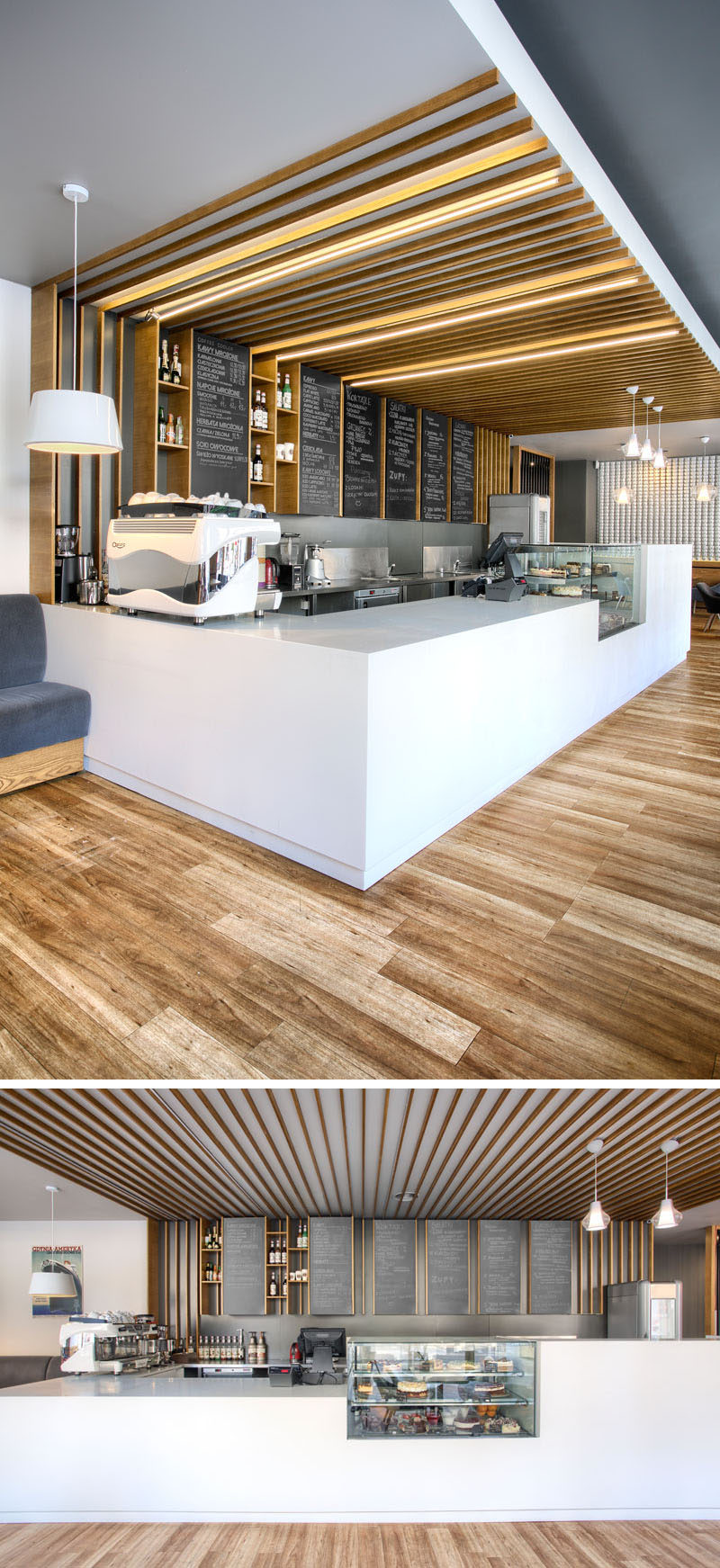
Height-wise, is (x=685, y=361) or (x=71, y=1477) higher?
(x=685, y=361)

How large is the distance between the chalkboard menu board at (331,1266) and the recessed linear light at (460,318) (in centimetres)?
702

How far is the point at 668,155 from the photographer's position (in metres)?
3.82

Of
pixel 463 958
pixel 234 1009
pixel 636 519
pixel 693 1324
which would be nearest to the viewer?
pixel 234 1009

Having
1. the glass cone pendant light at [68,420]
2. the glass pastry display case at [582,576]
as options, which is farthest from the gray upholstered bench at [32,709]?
the glass pastry display case at [582,576]

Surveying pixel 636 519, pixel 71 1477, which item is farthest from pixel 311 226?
pixel 636 519

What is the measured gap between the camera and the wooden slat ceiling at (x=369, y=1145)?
3723mm

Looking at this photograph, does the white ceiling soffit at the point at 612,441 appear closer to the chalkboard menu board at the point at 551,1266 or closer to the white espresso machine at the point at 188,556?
the white espresso machine at the point at 188,556

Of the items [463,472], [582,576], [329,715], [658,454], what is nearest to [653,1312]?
[582,576]

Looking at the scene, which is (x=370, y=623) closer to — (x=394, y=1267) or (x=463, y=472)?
(x=394, y=1267)

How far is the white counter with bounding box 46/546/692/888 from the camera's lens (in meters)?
3.05

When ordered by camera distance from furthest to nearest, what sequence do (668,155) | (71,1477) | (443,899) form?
(71,1477)
(668,155)
(443,899)

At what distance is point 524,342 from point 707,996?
17.1ft

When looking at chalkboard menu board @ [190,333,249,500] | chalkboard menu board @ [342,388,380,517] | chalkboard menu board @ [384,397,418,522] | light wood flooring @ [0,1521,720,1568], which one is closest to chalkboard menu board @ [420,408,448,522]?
chalkboard menu board @ [384,397,418,522]

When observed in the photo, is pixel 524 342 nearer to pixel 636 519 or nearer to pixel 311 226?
pixel 311 226
